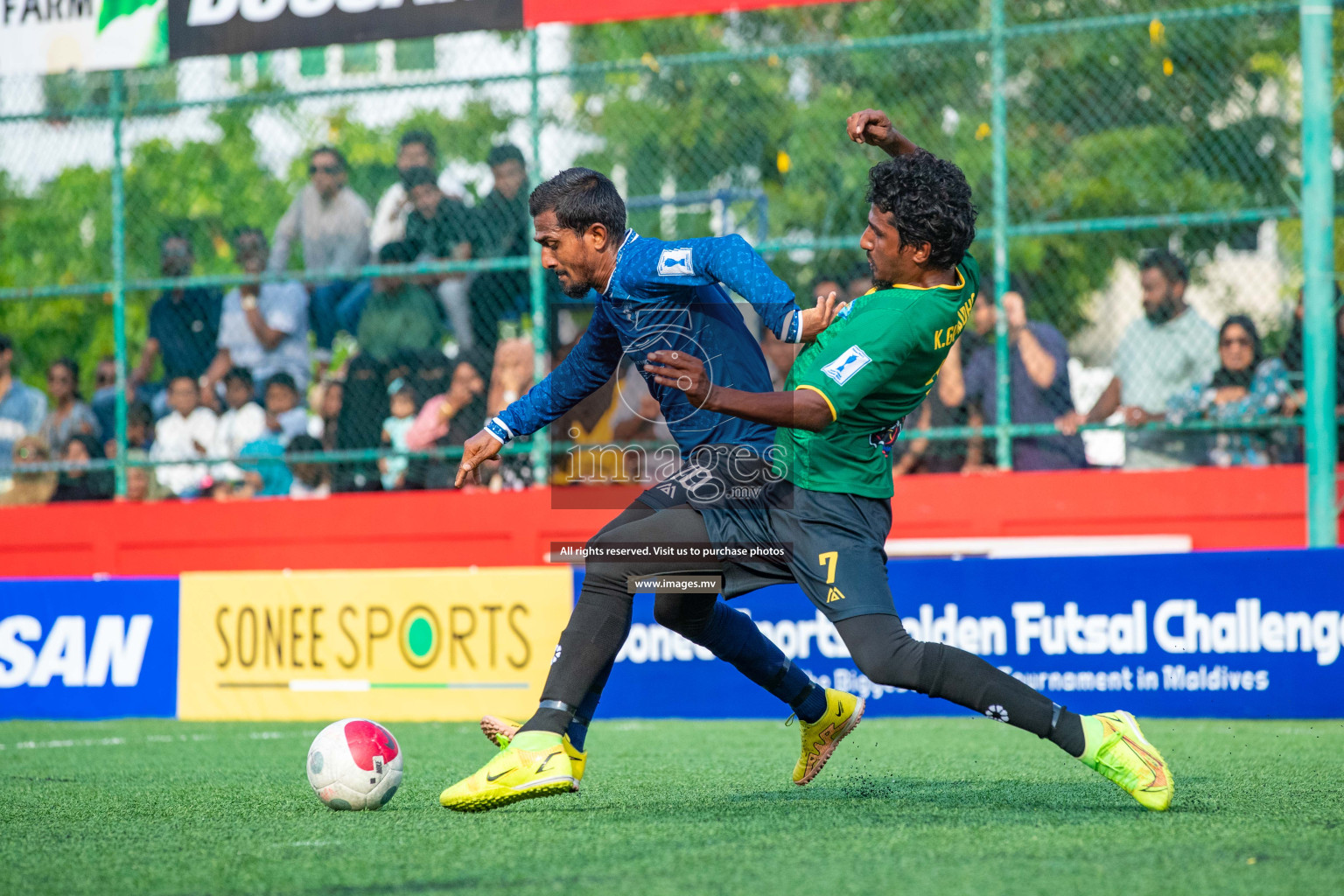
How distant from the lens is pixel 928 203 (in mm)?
4516

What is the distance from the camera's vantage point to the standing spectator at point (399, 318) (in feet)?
35.5

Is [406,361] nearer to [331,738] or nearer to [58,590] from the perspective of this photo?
[58,590]

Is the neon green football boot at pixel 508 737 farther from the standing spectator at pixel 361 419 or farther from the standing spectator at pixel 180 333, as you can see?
the standing spectator at pixel 180 333

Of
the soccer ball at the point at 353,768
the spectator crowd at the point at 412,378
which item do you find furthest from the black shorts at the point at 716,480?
the spectator crowd at the point at 412,378

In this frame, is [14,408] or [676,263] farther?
[14,408]

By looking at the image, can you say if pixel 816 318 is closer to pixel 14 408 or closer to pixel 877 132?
pixel 877 132

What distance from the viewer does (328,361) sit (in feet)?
38.0

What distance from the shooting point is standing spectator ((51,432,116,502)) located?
37.6ft

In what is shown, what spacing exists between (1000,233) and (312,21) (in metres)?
4.92

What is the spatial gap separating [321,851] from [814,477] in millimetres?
1782

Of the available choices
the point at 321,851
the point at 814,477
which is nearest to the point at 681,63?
the point at 814,477

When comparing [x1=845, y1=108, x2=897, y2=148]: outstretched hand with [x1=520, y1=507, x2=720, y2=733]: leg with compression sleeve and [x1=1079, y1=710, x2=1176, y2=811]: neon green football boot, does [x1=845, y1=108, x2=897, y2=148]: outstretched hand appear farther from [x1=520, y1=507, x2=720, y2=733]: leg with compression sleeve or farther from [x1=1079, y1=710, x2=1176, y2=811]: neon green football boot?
[x1=1079, y1=710, x2=1176, y2=811]: neon green football boot

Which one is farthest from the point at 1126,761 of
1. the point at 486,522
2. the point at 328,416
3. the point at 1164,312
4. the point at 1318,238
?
the point at 328,416

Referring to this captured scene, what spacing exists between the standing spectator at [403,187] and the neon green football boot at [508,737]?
654 centimetres
